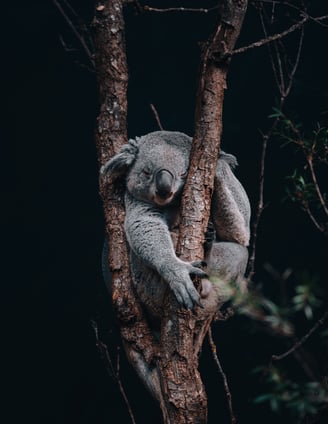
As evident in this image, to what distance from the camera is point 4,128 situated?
4344 millimetres

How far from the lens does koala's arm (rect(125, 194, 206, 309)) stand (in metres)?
2.37

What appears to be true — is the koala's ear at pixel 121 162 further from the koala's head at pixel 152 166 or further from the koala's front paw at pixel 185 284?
the koala's front paw at pixel 185 284

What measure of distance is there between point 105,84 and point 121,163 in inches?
17.4

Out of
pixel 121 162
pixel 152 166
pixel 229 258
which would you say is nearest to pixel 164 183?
pixel 152 166

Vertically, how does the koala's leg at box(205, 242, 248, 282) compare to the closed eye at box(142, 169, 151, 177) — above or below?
below

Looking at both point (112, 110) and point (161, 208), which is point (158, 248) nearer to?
point (161, 208)

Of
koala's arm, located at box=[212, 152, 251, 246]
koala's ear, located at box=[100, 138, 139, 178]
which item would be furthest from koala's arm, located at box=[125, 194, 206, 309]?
koala's arm, located at box=[212, 152, 251, 246]

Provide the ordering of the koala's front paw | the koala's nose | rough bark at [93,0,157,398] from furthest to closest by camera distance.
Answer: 1. rough bark at [93,0,157,398]
2. the koala's nose
3. the koala's front paw

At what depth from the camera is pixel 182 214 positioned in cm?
248

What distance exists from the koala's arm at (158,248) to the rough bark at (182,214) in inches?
2.2

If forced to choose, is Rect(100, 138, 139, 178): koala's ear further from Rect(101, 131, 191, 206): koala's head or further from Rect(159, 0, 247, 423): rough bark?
Rect(159, 0, 247, 423): rough bark

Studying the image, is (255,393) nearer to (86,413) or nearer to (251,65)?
(86,413)

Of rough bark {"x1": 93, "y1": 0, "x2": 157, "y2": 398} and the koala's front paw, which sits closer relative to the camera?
the koala's front paw

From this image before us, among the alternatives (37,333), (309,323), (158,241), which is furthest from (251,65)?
(37,333)
